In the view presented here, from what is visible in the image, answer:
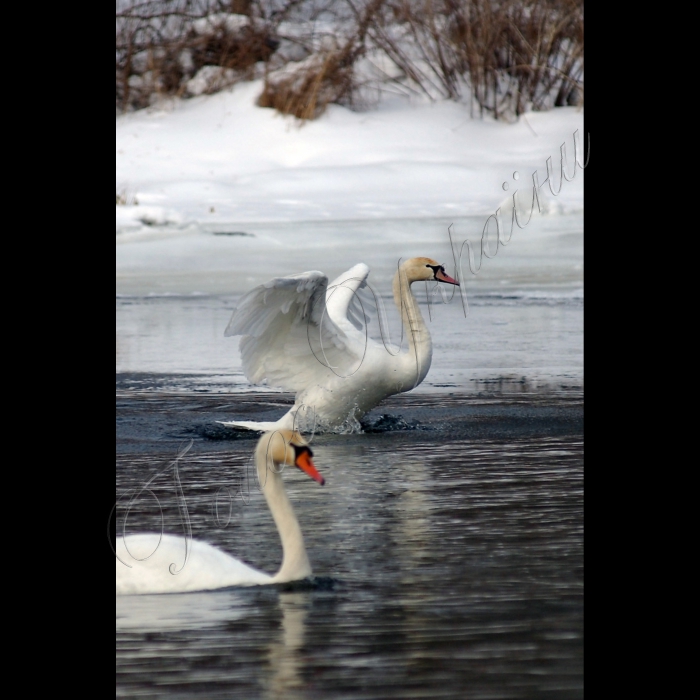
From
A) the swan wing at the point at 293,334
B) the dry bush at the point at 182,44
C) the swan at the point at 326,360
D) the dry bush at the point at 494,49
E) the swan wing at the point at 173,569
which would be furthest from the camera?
the dry bush at the point at 182,44

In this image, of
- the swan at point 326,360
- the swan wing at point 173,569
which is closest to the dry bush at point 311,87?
the swan at point 326,360

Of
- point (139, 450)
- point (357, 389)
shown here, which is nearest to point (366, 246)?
point (357, 389)

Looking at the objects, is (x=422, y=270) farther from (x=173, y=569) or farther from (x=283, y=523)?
(x=173, y=569)

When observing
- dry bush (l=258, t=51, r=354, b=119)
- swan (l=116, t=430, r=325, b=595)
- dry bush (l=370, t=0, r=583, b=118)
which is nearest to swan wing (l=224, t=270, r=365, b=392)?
swan (l=116, t=430, r=325, b=595)

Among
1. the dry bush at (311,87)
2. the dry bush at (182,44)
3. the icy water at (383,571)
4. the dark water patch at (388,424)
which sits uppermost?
the dry bush at (182,44)

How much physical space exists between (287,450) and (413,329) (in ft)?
8.19

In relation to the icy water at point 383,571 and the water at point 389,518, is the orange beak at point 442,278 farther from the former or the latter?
the icy water at point 383,571

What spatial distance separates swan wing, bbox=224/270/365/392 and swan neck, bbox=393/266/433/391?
0.27 meters

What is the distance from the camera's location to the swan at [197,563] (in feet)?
11.9

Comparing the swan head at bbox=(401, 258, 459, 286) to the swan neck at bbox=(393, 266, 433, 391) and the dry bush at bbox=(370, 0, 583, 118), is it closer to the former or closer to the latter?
the swan neck at bbox=(393, 266, 433, 391)

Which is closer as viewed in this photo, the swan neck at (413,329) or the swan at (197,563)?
the swan at (197,563)

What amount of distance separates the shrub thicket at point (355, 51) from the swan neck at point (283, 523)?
980cm

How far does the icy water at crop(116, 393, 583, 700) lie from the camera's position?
122 inches

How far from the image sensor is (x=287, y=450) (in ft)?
12.2
